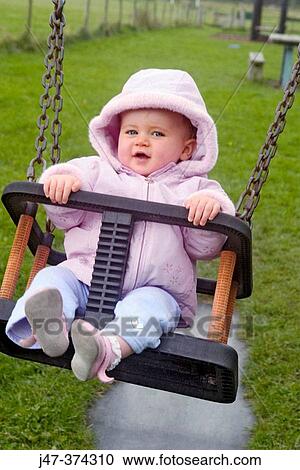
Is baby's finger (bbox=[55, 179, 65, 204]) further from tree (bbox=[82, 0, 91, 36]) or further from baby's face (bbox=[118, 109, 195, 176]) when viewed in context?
tree (bbox=[82, 0, 91, 36])

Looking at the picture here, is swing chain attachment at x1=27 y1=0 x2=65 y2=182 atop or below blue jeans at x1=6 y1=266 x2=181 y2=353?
atop

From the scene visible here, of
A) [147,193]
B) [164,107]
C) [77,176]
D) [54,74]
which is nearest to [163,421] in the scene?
[147,193]

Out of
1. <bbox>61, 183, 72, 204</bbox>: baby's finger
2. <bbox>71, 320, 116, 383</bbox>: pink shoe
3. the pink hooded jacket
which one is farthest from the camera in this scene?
the pink hooded jacket

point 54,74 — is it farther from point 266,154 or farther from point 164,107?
point 266,154

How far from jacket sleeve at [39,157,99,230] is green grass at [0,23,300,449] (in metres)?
0.53

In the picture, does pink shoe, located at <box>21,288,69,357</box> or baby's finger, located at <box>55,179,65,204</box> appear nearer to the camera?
pink shoe, located at <box>21,288,69,357</box>

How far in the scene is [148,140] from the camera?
8.05ft

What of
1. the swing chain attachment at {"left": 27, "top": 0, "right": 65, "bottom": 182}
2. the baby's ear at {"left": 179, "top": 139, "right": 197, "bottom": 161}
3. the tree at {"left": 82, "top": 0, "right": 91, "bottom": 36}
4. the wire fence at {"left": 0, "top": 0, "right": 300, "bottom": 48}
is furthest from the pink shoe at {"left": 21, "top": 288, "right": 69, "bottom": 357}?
the tree at {"left": 82, "top": 0, "right": 91, "bottom": 36}

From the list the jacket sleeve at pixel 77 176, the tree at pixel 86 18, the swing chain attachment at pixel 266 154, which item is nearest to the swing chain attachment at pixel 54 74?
the jacket sleeve at pixel 77 176

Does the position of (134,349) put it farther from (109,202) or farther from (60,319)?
(109,202)

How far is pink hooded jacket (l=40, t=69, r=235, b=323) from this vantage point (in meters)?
2.38
